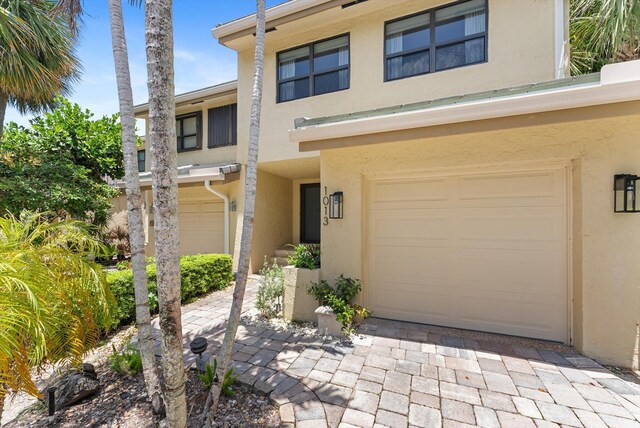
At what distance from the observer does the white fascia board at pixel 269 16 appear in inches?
300

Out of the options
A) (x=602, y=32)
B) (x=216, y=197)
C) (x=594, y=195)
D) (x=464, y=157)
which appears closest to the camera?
(x=594, y=195)

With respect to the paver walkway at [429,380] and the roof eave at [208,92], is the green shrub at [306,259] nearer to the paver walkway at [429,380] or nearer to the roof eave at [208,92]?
the paver walkway at [429,380]

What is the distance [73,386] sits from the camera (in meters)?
3.33

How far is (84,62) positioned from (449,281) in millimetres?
14398

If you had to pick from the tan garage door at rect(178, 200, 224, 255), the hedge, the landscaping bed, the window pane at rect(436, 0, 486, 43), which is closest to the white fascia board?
the window pane at rect(436, 0, 486, 43)

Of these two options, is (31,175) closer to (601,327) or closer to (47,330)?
(47,330)

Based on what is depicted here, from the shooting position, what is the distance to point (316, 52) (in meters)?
8.41

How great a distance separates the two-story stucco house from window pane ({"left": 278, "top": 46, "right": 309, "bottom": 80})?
4 cm

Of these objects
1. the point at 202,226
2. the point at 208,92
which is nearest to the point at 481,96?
the point at 208,92

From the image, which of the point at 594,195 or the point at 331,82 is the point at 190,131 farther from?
the point at 594,195

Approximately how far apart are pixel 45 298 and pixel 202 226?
8.58m

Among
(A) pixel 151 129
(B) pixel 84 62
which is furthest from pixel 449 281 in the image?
(B) pixel 84 62

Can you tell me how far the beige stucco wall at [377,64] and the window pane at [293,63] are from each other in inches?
7.9

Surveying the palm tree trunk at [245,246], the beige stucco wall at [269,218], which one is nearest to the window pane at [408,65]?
the palm tree trunk at [245,246]
